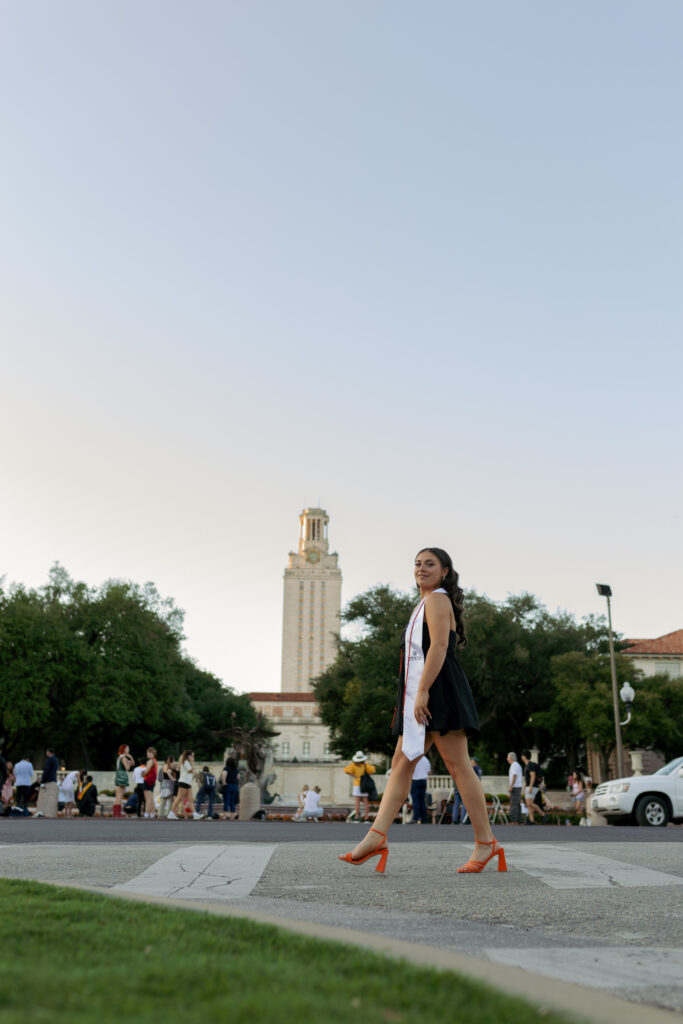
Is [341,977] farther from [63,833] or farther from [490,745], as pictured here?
[490,745]

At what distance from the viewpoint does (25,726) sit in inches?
2044

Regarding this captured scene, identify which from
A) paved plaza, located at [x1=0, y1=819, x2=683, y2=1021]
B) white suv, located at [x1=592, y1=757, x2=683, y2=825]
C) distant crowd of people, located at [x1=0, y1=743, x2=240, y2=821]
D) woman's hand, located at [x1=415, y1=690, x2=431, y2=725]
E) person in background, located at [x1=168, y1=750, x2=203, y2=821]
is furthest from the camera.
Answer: distant crowd of people, located at [x1=0, y1=743, x2=240, y2=821]

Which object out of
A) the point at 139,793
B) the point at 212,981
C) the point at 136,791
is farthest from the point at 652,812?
the point at 212,981

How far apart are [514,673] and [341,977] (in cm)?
5163

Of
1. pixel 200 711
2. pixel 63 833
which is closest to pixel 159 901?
pixel 63 833

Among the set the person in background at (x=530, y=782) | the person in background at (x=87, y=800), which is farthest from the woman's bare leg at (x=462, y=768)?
the person in background at (x=87, y=800)

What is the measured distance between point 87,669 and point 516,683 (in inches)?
919

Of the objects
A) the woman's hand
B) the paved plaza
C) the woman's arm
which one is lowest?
the paved plaza

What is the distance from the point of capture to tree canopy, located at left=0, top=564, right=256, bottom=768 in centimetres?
5256

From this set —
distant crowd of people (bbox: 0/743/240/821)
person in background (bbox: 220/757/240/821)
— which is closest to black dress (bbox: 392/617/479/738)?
distant crowd of people (bbox: 0/743/240/821)

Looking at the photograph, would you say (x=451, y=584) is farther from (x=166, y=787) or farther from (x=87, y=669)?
(x=87, y=669)

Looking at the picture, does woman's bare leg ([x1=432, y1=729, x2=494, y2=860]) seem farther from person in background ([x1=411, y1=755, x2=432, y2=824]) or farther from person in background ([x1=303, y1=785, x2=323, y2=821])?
person in background ([x1=303, y1=785, x2=323, y2=821])

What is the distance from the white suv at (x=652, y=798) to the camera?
20.2 m

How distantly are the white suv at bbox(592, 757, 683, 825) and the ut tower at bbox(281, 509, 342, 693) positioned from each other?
523ft
